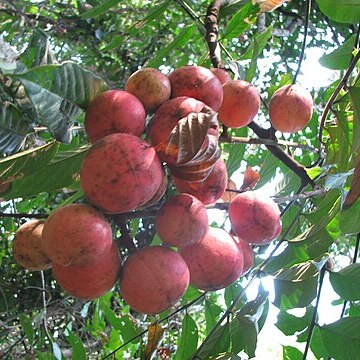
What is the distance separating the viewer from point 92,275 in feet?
2.50

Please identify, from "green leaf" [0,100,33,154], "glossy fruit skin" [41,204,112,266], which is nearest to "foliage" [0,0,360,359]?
"green leaf" [0,100,33,154]

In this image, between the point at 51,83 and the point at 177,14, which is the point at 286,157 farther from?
the point at 177,14

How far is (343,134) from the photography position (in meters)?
1.14

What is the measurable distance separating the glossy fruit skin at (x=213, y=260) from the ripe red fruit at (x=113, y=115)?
0.68 feet

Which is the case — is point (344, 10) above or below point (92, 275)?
above

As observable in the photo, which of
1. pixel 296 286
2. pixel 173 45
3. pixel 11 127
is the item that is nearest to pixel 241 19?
pixel 173 45

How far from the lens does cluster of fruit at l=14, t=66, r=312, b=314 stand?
71 centimetres

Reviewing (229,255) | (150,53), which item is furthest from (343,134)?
(150,53)

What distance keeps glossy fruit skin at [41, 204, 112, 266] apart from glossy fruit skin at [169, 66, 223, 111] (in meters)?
0.26

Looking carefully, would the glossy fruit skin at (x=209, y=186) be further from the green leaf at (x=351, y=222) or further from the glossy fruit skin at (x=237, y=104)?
the green leaf at (x=351, y=222)

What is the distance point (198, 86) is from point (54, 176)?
28 centimetres

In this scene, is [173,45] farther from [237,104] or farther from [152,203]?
[152,203]

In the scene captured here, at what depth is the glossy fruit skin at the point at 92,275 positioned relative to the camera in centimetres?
76

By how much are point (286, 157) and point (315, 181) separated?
8 cm
